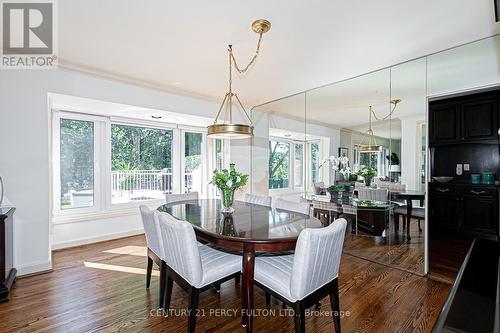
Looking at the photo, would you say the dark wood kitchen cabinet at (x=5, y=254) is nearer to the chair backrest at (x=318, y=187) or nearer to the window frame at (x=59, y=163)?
the window frame at (x=59, y=163)

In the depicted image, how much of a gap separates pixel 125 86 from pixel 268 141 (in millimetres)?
2840

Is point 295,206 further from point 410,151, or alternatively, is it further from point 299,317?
point 410,151

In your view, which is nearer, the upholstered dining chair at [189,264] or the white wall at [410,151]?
the upholstered dining chair at [189,264]

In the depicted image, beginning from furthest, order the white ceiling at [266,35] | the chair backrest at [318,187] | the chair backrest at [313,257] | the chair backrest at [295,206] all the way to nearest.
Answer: the chair backrest at [318,187], the chair backrest at [295,206], the white ceiling at [266,35], the chair backrest at [313,257]

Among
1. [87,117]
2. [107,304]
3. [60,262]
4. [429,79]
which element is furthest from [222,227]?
[87,117]

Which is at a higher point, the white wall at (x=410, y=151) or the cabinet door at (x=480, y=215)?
the white wall at (x=410, y=151)

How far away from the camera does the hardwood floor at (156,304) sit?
1.98 metres

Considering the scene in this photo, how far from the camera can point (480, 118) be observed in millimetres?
2973

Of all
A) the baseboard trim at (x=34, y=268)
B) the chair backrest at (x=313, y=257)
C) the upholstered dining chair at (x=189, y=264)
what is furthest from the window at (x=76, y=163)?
the chair backrest at (x=313, y=257)

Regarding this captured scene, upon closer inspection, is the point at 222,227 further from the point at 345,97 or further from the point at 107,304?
the point at 345,97

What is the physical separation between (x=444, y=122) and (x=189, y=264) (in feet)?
11.5

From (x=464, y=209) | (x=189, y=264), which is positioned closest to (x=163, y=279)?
(x=189, y=264)

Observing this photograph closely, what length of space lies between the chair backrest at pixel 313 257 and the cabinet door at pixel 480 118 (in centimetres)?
253

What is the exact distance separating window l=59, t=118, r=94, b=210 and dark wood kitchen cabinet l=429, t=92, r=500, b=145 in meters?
4.96
